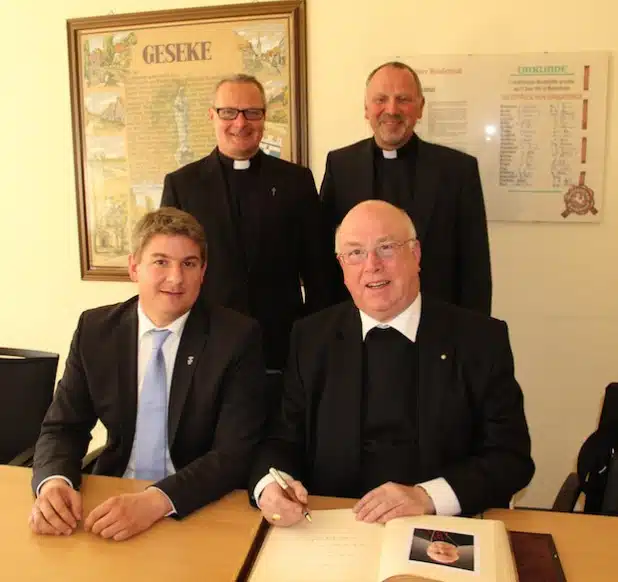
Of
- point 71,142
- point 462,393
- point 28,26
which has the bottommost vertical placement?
point 462,393

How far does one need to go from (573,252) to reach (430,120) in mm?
861

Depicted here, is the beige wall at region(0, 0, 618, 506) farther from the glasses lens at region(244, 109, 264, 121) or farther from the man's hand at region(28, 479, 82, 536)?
the man's hand at region(28, 479, 82, 536)

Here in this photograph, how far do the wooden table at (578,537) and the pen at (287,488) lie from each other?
417 mm

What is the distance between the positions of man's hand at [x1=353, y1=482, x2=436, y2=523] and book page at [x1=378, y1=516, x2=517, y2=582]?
1.0 inches

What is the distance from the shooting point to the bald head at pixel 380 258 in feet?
5.66

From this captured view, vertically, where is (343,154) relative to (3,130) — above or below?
below

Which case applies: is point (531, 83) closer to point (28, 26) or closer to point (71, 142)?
point (71, 142)

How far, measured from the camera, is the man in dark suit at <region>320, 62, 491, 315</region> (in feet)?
8.20

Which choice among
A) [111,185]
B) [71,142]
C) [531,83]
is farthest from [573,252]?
[71,142]

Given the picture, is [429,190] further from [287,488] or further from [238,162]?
[287,488]

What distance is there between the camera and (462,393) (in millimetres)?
1674

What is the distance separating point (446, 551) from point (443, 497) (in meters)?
0.27

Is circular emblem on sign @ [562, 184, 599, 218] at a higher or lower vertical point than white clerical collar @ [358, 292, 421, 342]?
higher

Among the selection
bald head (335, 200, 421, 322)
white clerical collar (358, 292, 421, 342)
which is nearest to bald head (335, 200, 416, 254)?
bald head (335, 200, 421, 322)
